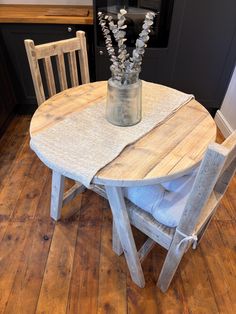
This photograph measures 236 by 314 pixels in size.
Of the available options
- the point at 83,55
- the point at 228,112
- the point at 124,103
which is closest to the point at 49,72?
the point at 83,55

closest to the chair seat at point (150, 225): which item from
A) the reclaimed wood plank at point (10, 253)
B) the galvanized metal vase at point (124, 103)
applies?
the galvanized metal vase at point (124, 103)

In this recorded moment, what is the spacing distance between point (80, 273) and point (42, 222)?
418 mm

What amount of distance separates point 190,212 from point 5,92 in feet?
6.64

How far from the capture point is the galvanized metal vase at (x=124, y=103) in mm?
887

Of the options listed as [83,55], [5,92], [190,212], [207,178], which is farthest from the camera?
[5,92]

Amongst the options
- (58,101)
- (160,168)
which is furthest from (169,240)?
(58,101)

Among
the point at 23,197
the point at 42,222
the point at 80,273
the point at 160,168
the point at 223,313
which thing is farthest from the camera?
the point at 23,197

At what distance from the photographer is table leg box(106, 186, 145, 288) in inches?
33.4

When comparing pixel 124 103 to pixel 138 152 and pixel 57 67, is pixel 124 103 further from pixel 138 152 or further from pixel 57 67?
pixel 57 67

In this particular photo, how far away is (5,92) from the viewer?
207 centimetres

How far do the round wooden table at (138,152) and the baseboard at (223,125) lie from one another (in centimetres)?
115

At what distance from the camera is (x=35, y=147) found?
2.83ft

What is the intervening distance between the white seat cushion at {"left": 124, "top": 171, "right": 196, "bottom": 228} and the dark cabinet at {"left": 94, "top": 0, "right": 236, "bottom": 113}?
4.75ft

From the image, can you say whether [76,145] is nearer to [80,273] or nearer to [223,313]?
[80,273]
